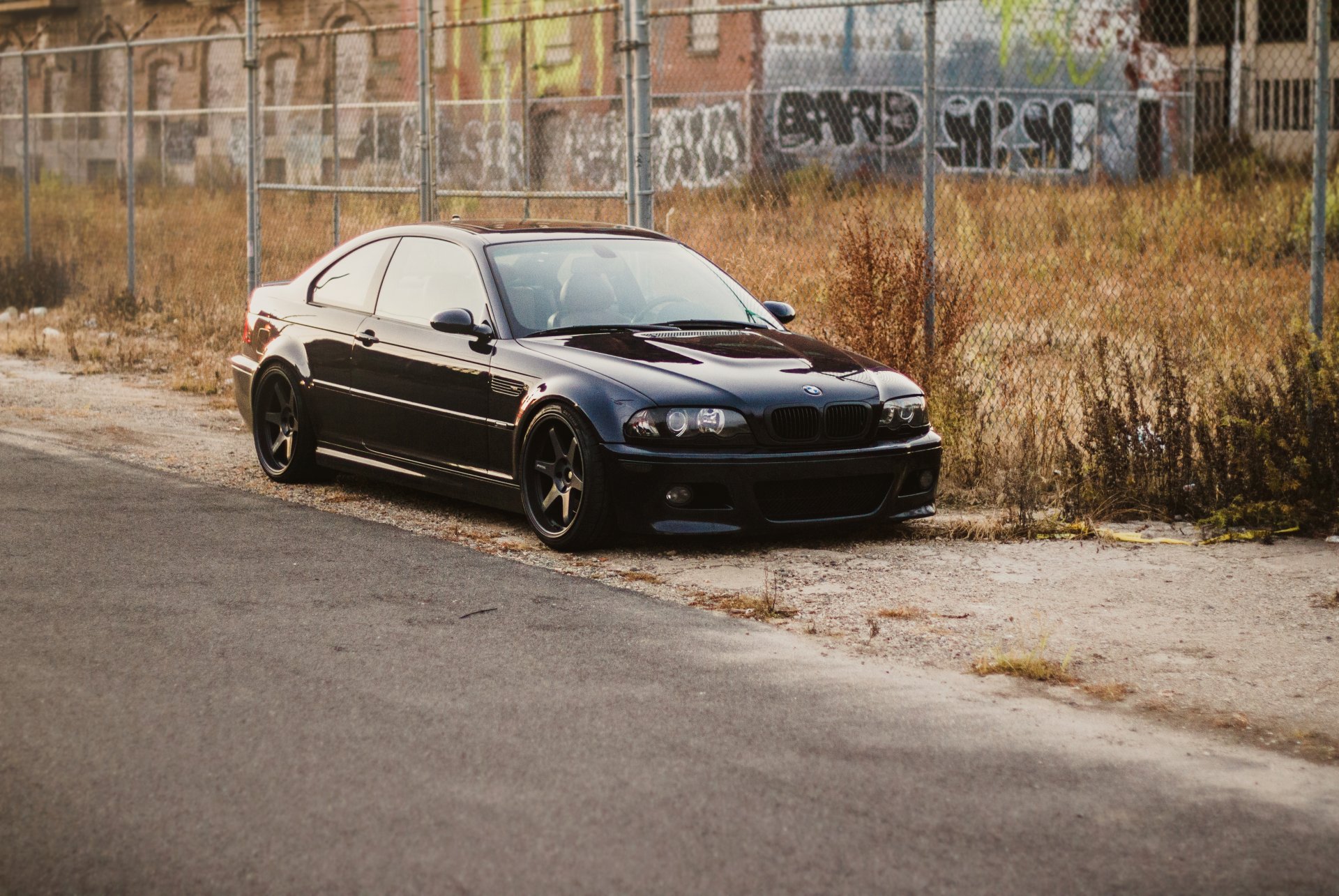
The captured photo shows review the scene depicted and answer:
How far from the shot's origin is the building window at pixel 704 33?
1316 inches

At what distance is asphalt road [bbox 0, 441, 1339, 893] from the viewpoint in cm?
392

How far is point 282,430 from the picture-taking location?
383 inches

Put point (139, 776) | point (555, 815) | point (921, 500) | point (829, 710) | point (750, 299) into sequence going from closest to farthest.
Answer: point (555, 815)
point (139, 776)
point (829, 710)
point (921, 500)
point (750, 299)

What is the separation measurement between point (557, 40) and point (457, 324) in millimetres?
30121

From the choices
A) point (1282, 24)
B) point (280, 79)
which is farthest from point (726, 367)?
point (280, 79)

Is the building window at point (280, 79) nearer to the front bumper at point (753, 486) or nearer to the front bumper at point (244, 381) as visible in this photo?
the front bumper at point (244, 381)

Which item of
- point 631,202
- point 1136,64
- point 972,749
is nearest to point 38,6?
point 1136,64

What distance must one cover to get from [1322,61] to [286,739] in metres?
6.27

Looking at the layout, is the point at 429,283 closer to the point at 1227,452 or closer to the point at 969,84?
the point at 1227,452

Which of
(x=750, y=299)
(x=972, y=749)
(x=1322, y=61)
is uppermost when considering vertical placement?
(x=1322, y=61)

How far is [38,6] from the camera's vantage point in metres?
48.8

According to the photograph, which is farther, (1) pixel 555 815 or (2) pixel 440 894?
(1) pixel 555 815

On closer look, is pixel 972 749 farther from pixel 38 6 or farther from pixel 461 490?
pixel 38 6

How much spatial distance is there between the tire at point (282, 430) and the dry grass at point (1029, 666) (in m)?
4.78
